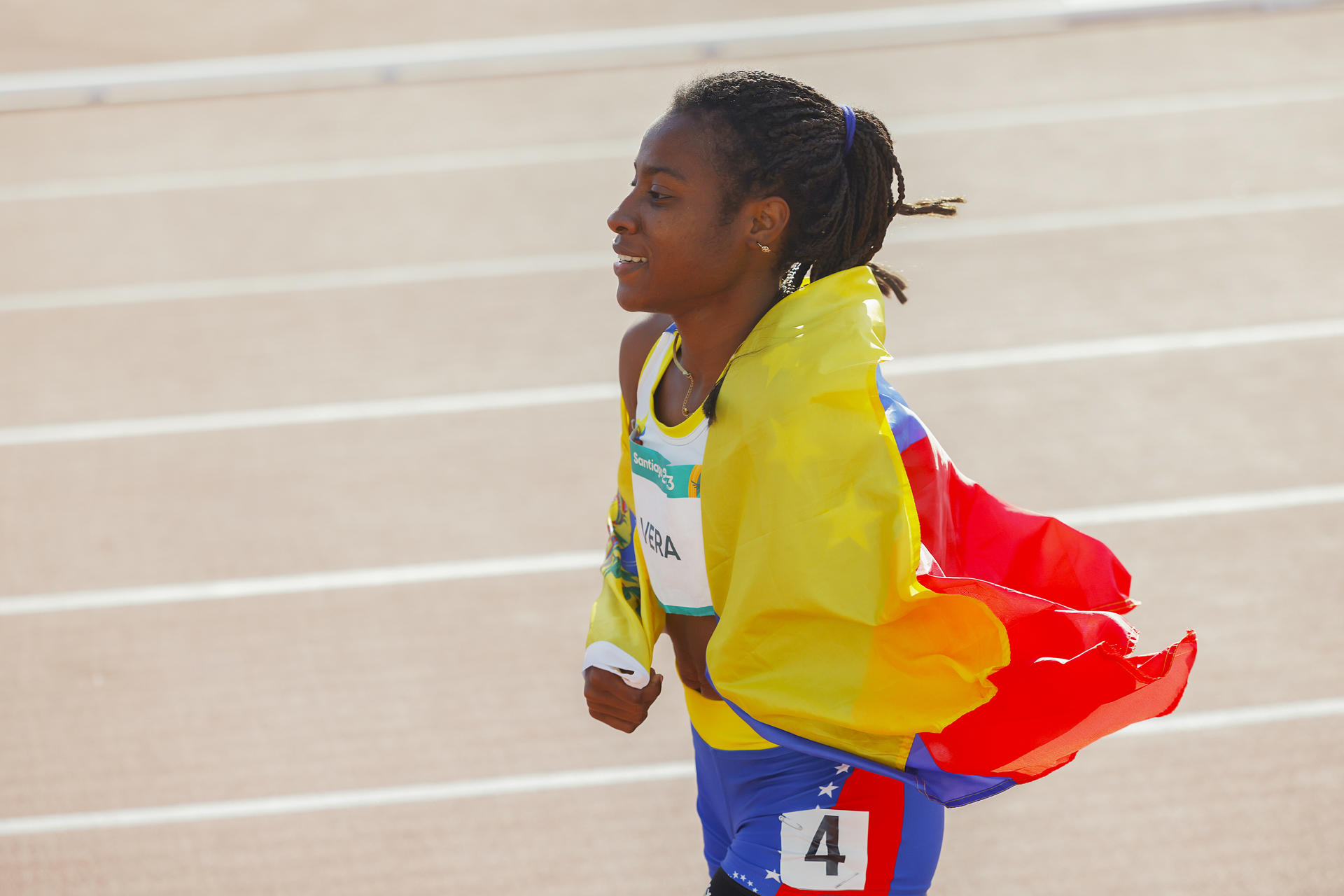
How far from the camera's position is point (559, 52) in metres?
10.1

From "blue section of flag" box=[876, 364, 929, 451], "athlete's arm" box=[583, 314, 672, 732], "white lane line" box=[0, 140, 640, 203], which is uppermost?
"blue section of flag" box=[876, 364, 929, 451]

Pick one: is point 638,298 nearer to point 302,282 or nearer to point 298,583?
point 298,583

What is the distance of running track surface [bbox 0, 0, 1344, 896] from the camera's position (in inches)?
144

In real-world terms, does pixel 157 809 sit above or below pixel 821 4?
below

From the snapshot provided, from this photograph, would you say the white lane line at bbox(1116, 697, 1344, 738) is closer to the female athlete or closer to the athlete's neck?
the female athlete

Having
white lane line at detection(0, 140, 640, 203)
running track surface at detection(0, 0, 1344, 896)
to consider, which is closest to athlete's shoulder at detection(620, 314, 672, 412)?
running track surface at detection(0, 0, 1344, 896)

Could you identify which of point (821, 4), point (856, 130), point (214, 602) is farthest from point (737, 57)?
point (856, 130)

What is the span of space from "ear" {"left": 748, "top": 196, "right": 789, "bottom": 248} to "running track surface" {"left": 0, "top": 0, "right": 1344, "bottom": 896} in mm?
1986

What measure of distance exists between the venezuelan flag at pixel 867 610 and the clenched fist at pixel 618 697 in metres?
0.28

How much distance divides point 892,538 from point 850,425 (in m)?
0.16

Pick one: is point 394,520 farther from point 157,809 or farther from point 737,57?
point 737,57

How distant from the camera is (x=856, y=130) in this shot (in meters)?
2.12

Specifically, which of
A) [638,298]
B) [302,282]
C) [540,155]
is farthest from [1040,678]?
[540,155]

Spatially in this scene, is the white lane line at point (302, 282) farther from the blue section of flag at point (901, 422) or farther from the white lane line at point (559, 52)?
the blue section of flag at point (901, 422)
